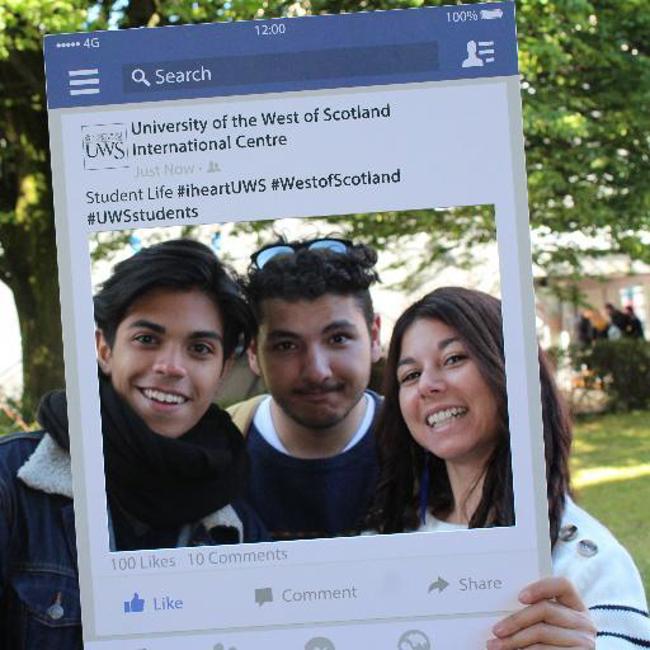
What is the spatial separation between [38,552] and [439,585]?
84cm

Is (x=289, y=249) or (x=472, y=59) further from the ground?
(x=472, y=59)

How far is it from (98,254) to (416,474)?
0.63 meters

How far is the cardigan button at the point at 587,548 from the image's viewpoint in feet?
7.32

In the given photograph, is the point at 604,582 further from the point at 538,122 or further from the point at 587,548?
the point at 538,122

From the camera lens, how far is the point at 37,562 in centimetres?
226

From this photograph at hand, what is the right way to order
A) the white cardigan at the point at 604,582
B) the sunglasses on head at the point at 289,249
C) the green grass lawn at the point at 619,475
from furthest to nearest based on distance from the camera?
the green grass lawn at the point at 619,475 → the white cardigan at the point at 604,582 → the sunglasses on head at the point at 289,249

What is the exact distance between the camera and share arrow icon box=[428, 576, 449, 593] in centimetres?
182

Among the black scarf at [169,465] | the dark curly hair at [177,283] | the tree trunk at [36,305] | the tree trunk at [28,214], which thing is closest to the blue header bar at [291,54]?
the dark curly hair at [177,283]

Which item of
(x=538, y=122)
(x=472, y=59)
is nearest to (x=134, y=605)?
(x=472, y=59)

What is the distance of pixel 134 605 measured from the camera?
182 centimetres

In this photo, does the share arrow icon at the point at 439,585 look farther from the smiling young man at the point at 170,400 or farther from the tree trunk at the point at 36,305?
the tree trunk at the point at 36,305

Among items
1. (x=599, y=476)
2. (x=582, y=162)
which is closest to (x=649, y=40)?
(x=582, y=162)

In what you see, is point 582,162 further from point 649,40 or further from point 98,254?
point 98,254

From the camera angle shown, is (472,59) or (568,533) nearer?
(472,59)
